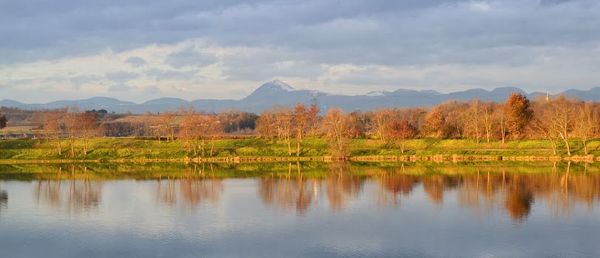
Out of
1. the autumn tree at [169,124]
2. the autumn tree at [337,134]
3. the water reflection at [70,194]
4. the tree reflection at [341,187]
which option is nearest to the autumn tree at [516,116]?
the autumn tree at [337,134]

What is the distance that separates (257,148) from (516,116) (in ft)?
92.9

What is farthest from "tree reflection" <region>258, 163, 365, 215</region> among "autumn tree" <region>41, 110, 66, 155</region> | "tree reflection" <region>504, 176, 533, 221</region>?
"autumn tree" <region>41, 110, 66, 155</region>

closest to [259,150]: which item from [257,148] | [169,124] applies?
[257,148]

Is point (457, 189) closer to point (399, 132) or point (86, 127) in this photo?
point (399, 132)

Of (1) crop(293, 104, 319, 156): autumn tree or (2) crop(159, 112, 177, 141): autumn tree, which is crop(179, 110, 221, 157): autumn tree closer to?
(2) crop(159, 112, 177, 141): autumn tree

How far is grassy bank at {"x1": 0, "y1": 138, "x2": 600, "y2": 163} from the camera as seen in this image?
69.1 meters

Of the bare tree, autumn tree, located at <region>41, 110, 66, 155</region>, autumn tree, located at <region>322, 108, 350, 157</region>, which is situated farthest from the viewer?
the bare tree

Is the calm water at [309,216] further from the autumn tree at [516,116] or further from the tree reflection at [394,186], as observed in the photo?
the autumn tree at [516,116]

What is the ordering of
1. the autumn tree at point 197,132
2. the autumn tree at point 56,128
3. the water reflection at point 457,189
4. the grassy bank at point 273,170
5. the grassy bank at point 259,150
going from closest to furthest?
the water reflection at point 457,189
the grassy bank at point 273,170
the grassy bank at point 259,150
the autumn tree at point 197,132
the autumn tree at point 56,128

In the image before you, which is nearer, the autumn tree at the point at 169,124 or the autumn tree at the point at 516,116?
the autumn tree at the point at 516,116

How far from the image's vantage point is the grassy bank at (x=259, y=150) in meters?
69.1

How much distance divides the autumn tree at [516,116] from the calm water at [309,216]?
23409mm

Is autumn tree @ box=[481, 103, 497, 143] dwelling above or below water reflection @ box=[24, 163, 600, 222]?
above

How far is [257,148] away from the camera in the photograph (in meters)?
73.9
